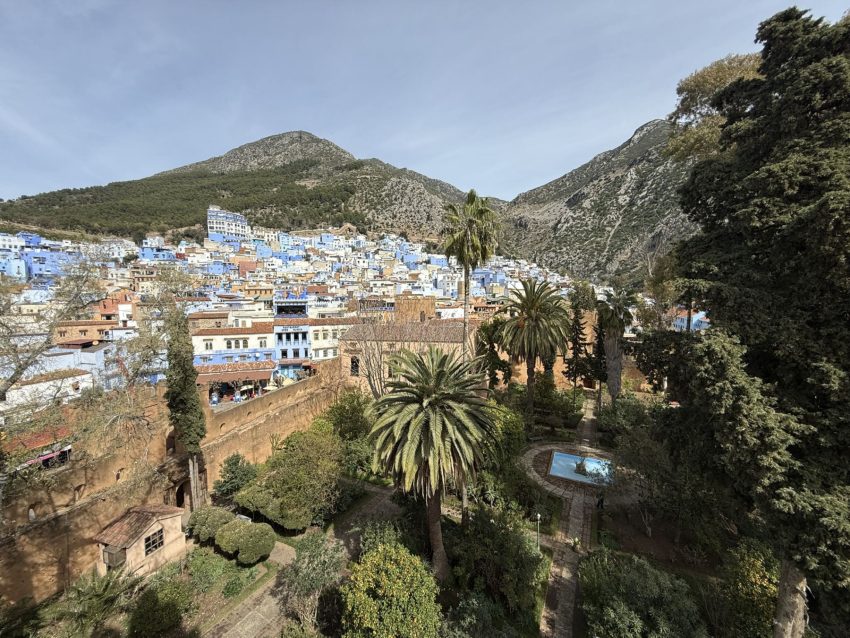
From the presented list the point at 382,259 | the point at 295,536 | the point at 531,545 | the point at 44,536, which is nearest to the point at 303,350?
the point at 295,536

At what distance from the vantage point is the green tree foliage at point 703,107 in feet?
50.7

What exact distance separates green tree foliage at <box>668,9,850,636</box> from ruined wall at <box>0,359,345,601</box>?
21.0 m

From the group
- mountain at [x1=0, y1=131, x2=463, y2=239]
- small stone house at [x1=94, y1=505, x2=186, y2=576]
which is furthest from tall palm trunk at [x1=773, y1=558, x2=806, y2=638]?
mountain at [x1=0, y1=131, x2=463, y2=239]

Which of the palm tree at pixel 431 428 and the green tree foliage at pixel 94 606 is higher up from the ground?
the palm tree at pixel 431 428

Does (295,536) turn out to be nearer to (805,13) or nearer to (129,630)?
(129,630)

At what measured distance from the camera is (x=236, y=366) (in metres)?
35.1

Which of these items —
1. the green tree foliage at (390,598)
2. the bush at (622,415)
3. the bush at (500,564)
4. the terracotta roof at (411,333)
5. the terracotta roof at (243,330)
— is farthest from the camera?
the terracotta roof at (243,330)

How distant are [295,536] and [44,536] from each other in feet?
29.0

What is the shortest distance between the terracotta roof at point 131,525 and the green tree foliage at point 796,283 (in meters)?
19.4

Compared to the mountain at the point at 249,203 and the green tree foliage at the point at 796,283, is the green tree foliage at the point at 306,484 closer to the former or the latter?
the green tree foliage at the point at 796,283

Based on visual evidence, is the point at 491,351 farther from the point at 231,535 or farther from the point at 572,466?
the point at 231,535

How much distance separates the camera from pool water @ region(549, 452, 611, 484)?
20484mm

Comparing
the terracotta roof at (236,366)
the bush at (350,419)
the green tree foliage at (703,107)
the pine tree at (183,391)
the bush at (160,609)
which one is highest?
the green tree foliage at (703,107)

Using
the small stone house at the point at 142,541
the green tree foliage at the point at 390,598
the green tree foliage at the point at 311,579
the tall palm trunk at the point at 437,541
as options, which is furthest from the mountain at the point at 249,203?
the green tree foliage at the point at 390,598
